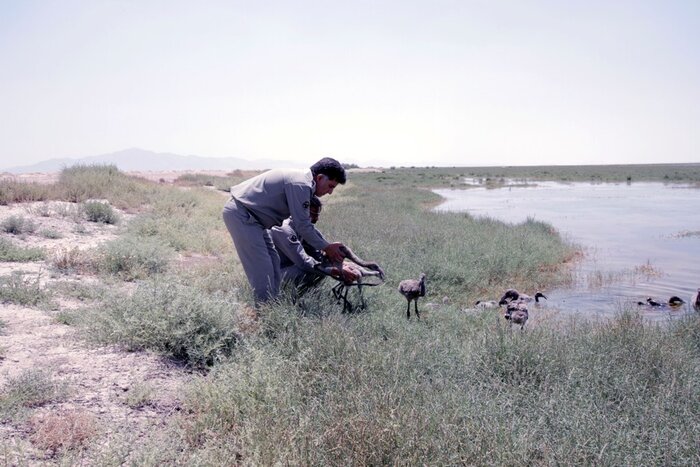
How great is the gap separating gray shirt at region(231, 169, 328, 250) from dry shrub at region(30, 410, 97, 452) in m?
2.33

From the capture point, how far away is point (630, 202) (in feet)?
94.2

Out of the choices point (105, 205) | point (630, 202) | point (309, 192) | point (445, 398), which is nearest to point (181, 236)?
point (105, 205)

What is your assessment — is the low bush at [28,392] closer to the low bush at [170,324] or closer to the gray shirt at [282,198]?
the low bush at [170,324]

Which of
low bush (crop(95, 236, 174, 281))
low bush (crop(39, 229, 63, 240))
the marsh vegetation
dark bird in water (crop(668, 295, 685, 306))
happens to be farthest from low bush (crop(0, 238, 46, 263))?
dark bird in water (crop(668, 295, 685, 306))

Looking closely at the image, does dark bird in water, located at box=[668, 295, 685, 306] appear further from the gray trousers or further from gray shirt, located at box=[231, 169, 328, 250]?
the gray trousers

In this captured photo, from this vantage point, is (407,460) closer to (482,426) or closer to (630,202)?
(482,426)

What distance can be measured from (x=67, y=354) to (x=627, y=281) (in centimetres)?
1029

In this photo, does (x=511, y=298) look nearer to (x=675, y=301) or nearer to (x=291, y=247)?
(x=675, y=301)

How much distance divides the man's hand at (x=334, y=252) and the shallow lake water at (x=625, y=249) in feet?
12.5

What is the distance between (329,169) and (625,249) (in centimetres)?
1208

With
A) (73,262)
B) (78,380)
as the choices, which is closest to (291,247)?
(78,380)

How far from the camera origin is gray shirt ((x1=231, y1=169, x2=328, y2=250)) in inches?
193

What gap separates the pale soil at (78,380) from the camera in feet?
10.2

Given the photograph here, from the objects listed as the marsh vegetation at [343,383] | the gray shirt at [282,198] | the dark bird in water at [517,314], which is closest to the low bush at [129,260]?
the marsh vegetation at [343,383]
